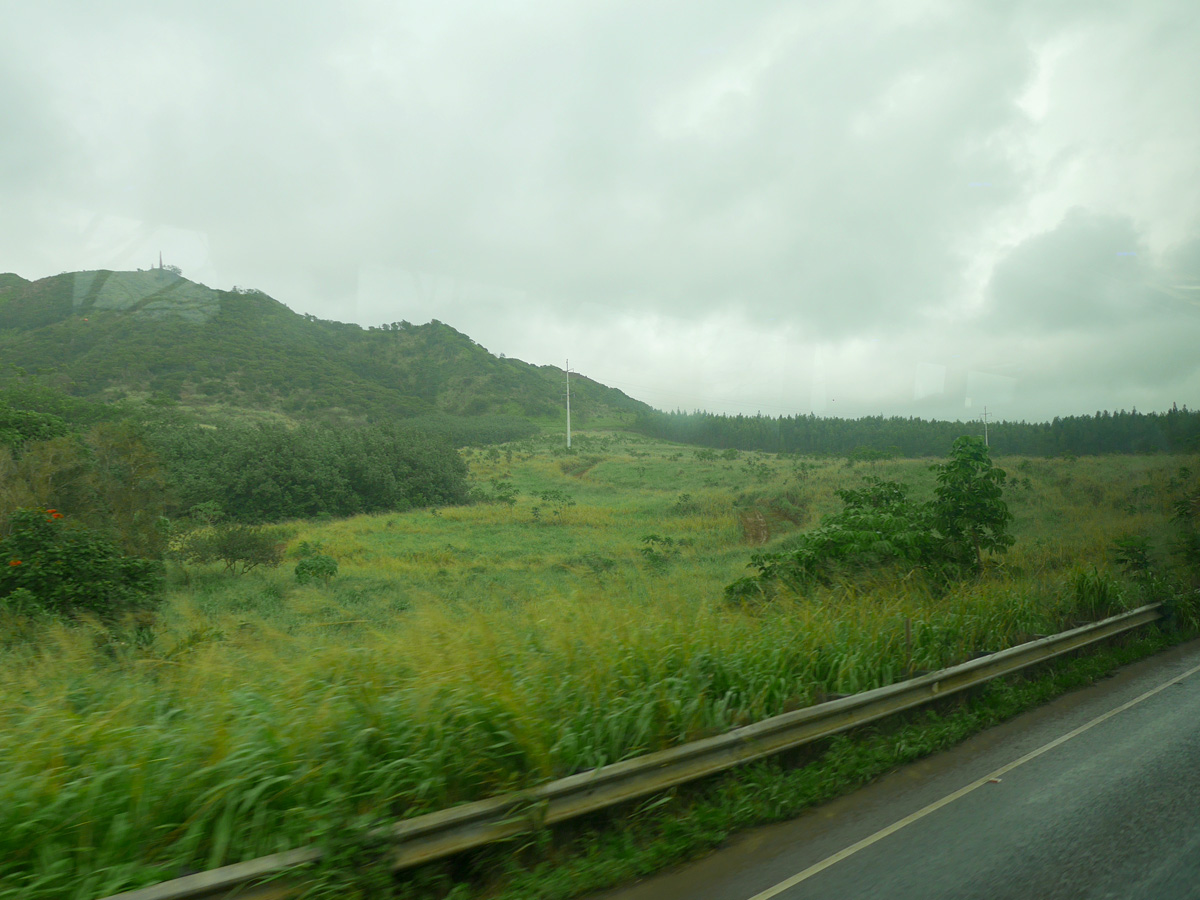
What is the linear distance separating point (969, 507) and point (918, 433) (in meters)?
53.3

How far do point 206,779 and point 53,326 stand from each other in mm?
97177

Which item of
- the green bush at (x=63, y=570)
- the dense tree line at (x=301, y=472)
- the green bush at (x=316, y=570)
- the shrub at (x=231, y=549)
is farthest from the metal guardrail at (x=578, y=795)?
the dense tree line at (x=301, y=472)

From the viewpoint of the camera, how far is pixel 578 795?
13.8 ft

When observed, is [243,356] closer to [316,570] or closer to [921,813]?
[316,570]

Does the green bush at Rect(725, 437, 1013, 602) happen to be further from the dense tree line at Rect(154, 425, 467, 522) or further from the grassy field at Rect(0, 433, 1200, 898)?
the dense tree line at Rect(154, 425, 467, 522)

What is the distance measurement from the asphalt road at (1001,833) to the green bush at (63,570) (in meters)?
12.3

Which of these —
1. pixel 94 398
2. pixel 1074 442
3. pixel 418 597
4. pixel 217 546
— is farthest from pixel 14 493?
pixel 94 398

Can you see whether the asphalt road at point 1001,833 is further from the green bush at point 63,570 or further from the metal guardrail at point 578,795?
the green bush at point 63,570

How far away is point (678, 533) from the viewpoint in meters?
26.4

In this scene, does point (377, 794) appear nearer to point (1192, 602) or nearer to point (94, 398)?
point (1192, 602)

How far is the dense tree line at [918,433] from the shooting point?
25.2m

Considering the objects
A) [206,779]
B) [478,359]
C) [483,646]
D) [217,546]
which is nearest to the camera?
[206,779]

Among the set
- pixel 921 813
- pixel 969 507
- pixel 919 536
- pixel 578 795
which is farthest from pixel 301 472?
pixel 921 813

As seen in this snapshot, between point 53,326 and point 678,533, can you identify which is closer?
point 678,533
